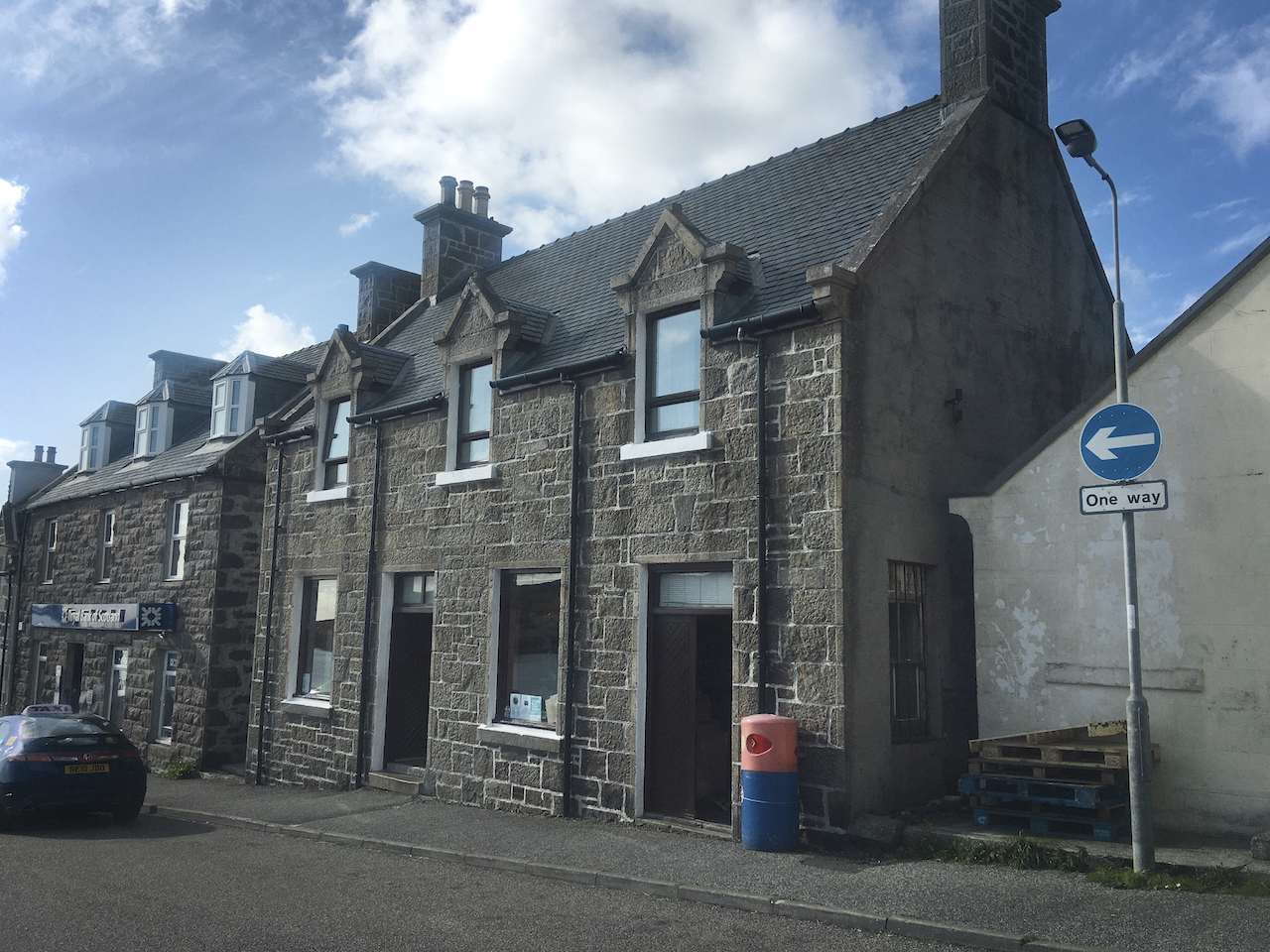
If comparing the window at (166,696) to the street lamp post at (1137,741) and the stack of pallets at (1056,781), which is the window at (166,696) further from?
the street lamp post at (1137,741)

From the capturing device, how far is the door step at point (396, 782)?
14008 millimetres

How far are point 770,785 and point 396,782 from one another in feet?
22.4

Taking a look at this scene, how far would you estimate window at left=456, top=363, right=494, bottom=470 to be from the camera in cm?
1405

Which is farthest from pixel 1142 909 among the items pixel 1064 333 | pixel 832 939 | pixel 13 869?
pixel 13 869

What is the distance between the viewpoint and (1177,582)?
9422 millimetres

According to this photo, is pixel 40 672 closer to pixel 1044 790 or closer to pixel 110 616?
pixel 110 616

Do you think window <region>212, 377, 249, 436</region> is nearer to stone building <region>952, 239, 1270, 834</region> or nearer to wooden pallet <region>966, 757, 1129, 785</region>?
stone building <region>952, 239, 1270, 834</region>

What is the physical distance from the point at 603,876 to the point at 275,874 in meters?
3.14

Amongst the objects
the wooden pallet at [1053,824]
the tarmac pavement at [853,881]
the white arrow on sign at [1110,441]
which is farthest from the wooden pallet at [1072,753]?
the white arrow on sign at [1110,441]

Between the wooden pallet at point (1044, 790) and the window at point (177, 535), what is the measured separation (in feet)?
55.7

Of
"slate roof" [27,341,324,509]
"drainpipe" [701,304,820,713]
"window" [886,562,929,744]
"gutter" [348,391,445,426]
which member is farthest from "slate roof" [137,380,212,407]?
"window" [886,562,929,744]

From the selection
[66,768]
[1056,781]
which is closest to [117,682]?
[66,768]

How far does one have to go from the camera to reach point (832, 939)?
6.84 meters

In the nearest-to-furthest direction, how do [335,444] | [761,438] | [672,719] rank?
[761,438] → [672,719] → [335,444]
